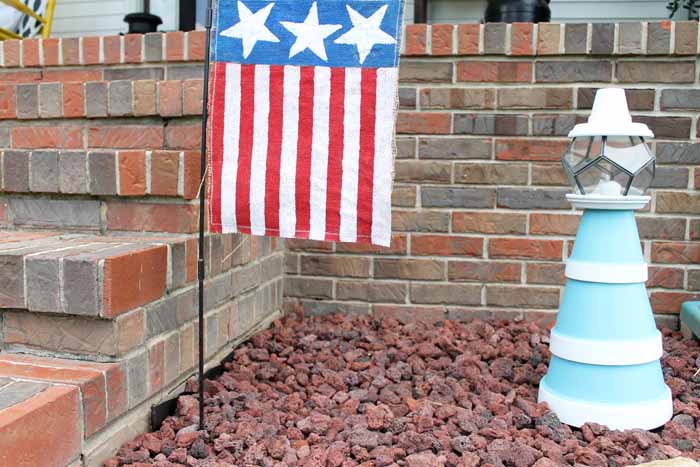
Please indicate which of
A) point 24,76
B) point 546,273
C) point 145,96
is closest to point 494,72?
point 546,273

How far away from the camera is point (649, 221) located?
98.3 inches

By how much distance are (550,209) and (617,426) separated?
3.30 feet

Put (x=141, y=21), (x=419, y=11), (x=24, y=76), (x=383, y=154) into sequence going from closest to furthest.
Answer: (x=383, y=154), (x=24, y=76), (x=141, y=21), (x=419, y=11)

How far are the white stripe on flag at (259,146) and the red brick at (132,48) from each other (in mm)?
1285

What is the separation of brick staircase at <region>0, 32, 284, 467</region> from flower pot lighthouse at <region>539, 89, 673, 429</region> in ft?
3.52

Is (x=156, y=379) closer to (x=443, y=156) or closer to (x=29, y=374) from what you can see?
(x=29, y=374)

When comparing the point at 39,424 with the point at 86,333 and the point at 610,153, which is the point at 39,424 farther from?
the point at 610,153

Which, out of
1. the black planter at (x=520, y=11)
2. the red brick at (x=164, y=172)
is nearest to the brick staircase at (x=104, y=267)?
the red brick at (x=164, y=172)

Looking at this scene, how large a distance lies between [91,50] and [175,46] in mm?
416

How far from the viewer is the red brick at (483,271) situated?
2.58 metres

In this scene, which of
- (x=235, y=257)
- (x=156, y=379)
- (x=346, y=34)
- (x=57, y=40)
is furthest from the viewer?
(x=57, y=40)

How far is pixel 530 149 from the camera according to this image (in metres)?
2.51

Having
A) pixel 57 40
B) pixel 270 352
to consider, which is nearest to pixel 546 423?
pixel 270 352

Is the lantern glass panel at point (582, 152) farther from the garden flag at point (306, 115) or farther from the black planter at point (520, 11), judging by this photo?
the black planter at point (520, 11)
